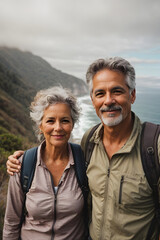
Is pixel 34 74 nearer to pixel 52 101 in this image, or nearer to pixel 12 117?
pixel 12 117

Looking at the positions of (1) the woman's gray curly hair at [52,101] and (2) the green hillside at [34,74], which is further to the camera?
(2) the green hillside at [34,74]

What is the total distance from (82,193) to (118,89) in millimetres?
1441

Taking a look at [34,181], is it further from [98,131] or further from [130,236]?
[130,236]

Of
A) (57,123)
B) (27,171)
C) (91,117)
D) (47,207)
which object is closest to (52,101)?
(57,123)

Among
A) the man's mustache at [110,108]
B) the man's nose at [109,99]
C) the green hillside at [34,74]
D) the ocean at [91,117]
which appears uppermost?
the green hillside at [34,74]

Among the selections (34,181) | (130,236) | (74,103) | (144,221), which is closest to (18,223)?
(34,181)

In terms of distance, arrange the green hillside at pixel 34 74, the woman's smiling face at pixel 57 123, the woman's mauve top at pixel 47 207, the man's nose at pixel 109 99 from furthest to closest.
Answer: the green hillside at pixel 34 74
the woman's smiling face at pixel 57 123
the man's nose at pixel 109 99
the woman's mauve top at pixel 47 207

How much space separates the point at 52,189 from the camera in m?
2.23

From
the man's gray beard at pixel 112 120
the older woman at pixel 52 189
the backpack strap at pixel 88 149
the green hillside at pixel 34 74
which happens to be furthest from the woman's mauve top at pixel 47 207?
the green hillside at pixel 34 74

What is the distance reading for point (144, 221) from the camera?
2100 millimetres

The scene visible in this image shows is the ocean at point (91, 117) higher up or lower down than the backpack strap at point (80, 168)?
higher up

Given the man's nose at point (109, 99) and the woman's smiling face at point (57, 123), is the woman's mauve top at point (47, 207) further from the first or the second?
the man's nose at point (109, 99)

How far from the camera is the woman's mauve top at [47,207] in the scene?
2.19 m

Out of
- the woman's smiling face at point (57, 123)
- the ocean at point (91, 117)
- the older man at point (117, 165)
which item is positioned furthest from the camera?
the ocean at point (91, 117)
